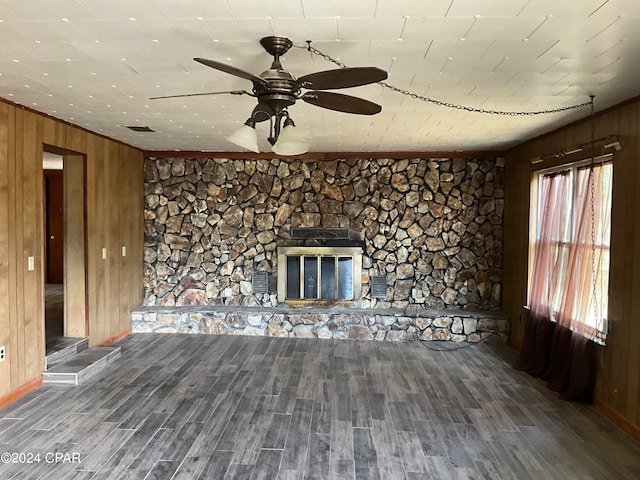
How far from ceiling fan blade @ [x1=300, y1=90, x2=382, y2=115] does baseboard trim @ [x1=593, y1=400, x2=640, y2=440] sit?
2.85 m

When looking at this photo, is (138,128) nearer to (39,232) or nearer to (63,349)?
(39,232)

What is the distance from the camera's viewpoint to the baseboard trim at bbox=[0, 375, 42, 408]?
3524 millimetres

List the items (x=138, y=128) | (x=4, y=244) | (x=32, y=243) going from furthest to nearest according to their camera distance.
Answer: (x=138, y=128)
(x=32, y=243)
(x=4, y=244)

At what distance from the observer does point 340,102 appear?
2.30 metres

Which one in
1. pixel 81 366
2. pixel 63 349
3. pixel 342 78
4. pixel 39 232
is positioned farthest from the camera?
pixel 63 349

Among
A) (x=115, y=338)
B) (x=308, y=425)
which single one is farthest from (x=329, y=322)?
(x=115, y=338)

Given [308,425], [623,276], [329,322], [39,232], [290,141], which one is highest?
[290,141]

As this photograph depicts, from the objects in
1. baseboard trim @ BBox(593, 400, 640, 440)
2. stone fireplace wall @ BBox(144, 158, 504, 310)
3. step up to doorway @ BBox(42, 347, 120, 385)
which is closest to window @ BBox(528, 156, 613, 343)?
baseboard trim @ BBox(593, 400, 640, 440)

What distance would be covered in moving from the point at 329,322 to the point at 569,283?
2792mm

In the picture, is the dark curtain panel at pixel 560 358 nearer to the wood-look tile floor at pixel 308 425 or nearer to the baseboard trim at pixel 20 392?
the wood-look tile floor at pixel 308 425

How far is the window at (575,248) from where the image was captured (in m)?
3.59

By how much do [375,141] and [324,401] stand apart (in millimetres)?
2830

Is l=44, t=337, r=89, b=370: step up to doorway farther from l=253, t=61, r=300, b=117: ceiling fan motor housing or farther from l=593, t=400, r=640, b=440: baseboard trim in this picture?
l=593, t=400, r=640, b=440: baseboard trim

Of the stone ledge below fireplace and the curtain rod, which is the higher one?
the curtain rod
